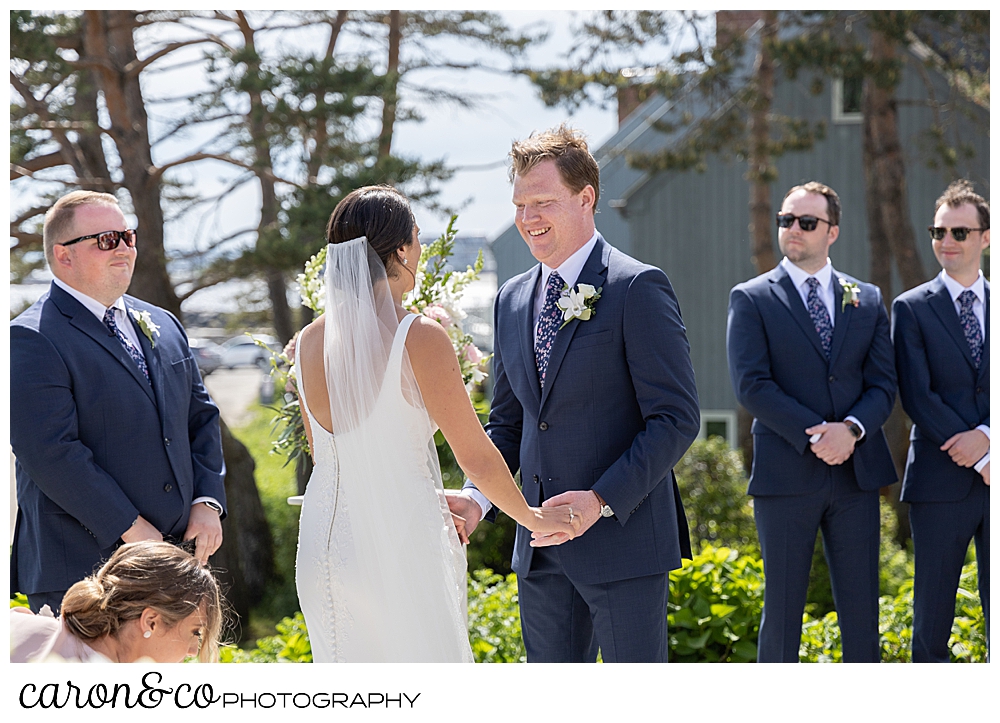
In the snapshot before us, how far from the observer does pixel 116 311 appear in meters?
3.88

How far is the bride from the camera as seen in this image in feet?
9.62

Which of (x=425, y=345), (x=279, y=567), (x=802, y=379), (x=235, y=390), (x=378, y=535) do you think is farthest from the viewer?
(x=235, y=390)

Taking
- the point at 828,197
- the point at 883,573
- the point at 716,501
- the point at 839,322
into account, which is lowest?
the point at 883,573

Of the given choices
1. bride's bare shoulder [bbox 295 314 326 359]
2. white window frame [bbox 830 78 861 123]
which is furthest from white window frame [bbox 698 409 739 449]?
bride's bare shoulder [bbox 295 314 326 359]

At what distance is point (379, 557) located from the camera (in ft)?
9.98

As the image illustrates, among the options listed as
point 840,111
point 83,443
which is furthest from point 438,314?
point 840,111

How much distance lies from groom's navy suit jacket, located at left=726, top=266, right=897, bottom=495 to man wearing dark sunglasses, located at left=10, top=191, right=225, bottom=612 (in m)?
2.43

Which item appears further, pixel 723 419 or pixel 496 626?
pixel 723 419

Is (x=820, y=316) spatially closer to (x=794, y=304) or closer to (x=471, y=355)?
(x=794, y=304)

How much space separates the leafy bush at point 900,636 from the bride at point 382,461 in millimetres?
2359

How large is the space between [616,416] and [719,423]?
11398 millimetres
